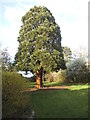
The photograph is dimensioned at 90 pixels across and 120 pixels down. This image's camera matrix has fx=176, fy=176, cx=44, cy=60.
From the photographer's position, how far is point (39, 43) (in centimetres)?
1806

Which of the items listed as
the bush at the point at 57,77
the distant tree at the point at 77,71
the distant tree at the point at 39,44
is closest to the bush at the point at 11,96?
the distant tree at the point at 39,44

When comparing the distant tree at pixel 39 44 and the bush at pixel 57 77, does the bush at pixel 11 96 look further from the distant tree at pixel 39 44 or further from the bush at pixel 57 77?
the bush at pixel 57 77

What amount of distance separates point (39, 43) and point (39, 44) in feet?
0.35

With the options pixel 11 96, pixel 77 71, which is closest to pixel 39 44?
pixel 77 71

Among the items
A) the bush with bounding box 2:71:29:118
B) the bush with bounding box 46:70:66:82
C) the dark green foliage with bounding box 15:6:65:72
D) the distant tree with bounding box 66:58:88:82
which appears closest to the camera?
the bush with bounding box 2:71:29:118

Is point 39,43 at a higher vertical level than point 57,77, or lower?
higher

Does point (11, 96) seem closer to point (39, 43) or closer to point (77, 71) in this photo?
point (39, 43)

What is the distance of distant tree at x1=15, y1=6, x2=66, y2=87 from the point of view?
1772 centimetres

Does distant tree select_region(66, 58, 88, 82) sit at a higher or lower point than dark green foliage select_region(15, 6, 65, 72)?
lower

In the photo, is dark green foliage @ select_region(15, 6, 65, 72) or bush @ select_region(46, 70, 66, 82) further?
bush @ select_region(46, 70, 66, 82)

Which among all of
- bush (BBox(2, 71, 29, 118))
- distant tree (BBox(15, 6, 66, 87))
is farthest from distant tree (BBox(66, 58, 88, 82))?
bush (BBox(2, 71, 29, 118))

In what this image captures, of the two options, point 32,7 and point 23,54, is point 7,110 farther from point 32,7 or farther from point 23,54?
point 32,7

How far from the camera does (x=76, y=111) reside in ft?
27.2

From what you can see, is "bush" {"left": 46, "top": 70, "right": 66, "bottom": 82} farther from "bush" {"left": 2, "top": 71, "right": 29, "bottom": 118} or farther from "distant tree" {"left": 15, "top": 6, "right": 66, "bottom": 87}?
"bush" {"left": 2, "top": 71, "right": 29, "bottom": 118}
